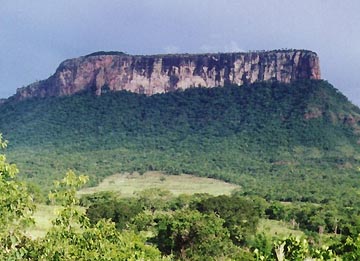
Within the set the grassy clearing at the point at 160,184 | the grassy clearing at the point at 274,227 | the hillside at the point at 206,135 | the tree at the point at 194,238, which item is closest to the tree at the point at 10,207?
the tree at the point at 194,238

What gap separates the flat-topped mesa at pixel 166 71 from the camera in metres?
162

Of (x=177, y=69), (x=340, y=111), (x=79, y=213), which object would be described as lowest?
(x=79, y=213)

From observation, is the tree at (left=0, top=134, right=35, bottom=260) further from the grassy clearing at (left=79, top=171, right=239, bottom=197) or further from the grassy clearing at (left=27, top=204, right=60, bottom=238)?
the grassy clearing at (left=79, top=171, right=239, bottom=197)

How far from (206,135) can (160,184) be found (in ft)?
127

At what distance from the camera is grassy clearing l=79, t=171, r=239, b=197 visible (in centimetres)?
10380

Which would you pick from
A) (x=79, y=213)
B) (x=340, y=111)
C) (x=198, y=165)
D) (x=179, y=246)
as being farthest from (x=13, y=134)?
(x=79, y=213)

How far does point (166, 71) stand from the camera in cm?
17000

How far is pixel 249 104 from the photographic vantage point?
15488 cm

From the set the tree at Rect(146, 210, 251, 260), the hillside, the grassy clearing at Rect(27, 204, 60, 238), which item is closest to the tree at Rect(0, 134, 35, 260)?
the tree at Rect(146, 210, 251, 260)

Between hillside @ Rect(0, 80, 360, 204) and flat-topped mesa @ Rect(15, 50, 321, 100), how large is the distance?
2993 mm

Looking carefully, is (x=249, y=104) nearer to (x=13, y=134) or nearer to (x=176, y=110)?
(x=176, y=110)

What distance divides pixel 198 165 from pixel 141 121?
38.5 metres

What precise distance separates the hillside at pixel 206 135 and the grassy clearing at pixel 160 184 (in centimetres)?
270

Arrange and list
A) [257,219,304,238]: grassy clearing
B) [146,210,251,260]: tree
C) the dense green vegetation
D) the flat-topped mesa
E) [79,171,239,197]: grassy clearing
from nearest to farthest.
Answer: the dense green vegetation < [146,210,251,260]: tree < [257,219,304,238]: grassy clearing < [79,171,239,197]: grassy clearing < the flat-topped mesa
